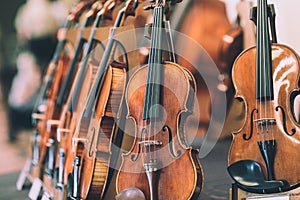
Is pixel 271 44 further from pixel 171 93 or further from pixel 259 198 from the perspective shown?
pixel 259 198

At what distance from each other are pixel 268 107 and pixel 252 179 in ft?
0.72

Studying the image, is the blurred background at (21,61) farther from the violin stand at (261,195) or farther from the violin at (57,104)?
the violin stand at (261,195)

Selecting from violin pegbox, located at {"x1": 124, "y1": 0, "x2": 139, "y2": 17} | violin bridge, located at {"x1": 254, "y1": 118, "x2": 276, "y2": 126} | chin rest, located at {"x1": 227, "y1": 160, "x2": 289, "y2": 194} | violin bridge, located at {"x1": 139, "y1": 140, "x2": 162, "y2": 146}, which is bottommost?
chin rest, located at {"x1": 227, "y1": 160, "x2": 289, "y2": 194}

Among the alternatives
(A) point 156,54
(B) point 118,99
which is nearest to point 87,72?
(B) point 118,99

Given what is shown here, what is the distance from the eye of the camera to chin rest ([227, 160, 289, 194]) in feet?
4.91

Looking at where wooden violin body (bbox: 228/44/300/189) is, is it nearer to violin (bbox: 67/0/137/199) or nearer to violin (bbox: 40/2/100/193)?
violin (bbox: 67/0/137/199)

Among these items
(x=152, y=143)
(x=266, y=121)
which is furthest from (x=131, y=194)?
(x=266, y=121)

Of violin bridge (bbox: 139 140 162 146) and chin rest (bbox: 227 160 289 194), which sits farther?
violin bridge (bbox: 139 140 162 146)

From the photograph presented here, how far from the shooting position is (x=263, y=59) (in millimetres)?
1627

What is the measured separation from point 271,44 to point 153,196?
0.61 meters

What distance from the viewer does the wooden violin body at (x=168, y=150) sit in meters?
1.62

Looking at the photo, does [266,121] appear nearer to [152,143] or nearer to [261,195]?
[261,195]

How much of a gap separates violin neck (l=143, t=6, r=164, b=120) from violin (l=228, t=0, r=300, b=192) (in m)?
0.28

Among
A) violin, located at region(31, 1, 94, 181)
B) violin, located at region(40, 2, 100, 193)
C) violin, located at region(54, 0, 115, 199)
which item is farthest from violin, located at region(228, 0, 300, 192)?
violin, located at region(31, 1, 94, 181)
